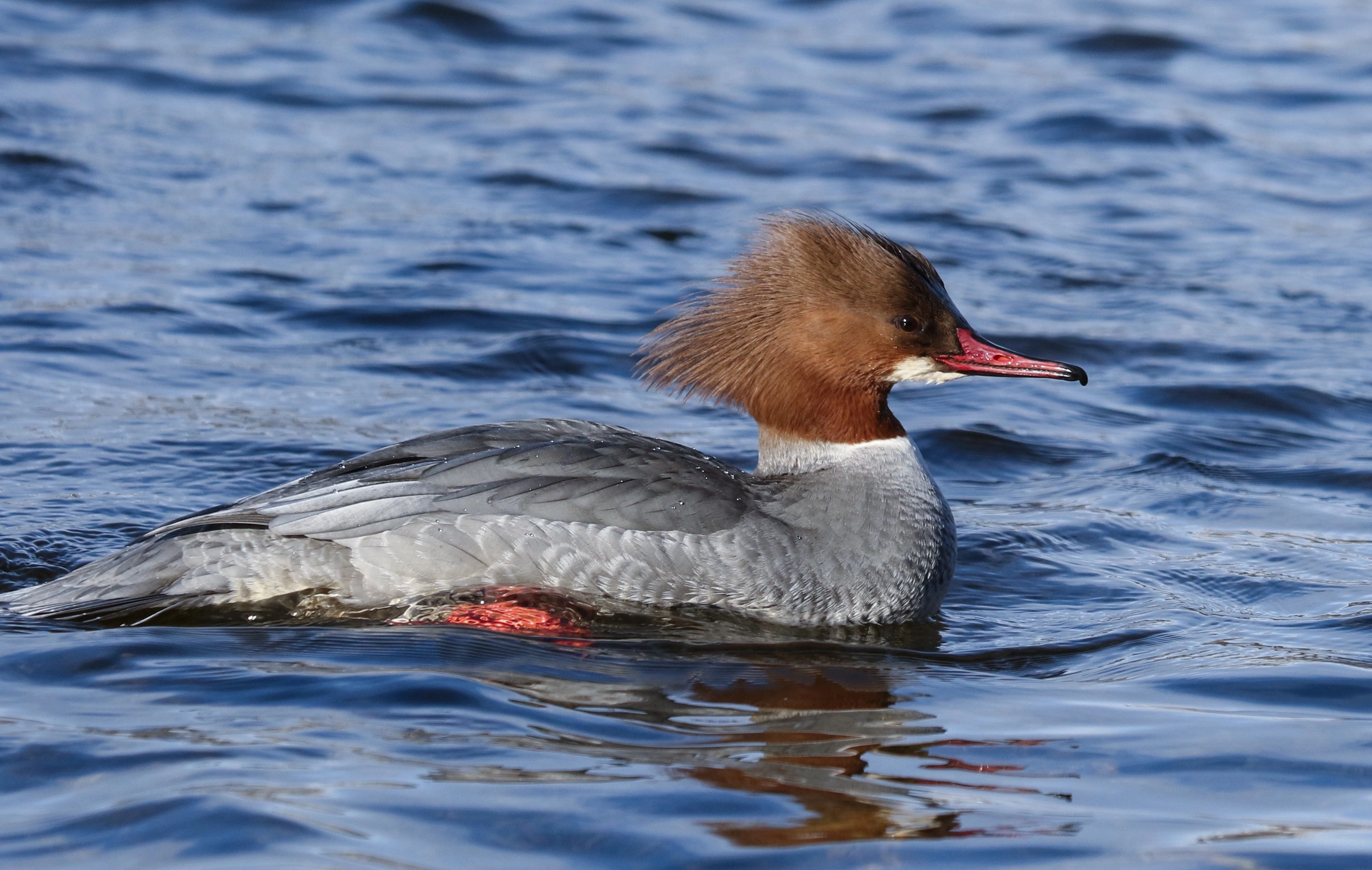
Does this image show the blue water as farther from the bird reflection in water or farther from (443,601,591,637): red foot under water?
(443,601,591,637): red foot under water

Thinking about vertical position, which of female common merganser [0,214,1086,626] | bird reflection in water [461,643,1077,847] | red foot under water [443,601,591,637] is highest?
female common merganser [0,214,1086,626]

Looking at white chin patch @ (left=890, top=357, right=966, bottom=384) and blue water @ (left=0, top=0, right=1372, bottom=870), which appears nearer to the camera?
blue water @ (left=0, top=0, right=1372, bottom=870)

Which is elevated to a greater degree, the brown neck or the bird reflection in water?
the brown neck

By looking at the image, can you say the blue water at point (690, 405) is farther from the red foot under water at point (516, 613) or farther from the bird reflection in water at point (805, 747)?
the red foot under water at point (516, 613)

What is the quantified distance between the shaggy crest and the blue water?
0.89 m

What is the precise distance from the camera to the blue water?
434cm

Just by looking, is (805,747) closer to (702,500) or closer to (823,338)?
(702,500)

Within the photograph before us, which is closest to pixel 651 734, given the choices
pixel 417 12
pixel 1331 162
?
pixel 1331 162

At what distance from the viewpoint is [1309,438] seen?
8.39 m

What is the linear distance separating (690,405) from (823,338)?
9.39 feet

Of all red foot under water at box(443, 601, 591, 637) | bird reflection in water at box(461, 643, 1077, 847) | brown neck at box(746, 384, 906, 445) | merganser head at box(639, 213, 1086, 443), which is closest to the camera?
bird reflection in water at box(461, 643, 1077, 847)

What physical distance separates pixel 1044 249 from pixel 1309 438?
3.26 meters

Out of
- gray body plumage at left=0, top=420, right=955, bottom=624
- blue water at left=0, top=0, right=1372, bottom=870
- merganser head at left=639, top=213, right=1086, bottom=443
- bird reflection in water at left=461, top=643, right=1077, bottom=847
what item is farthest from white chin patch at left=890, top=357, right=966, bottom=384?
bird reflection in water at left=461, top=643, right=1077, bottom=847

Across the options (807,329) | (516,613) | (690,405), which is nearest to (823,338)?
(807,329)
